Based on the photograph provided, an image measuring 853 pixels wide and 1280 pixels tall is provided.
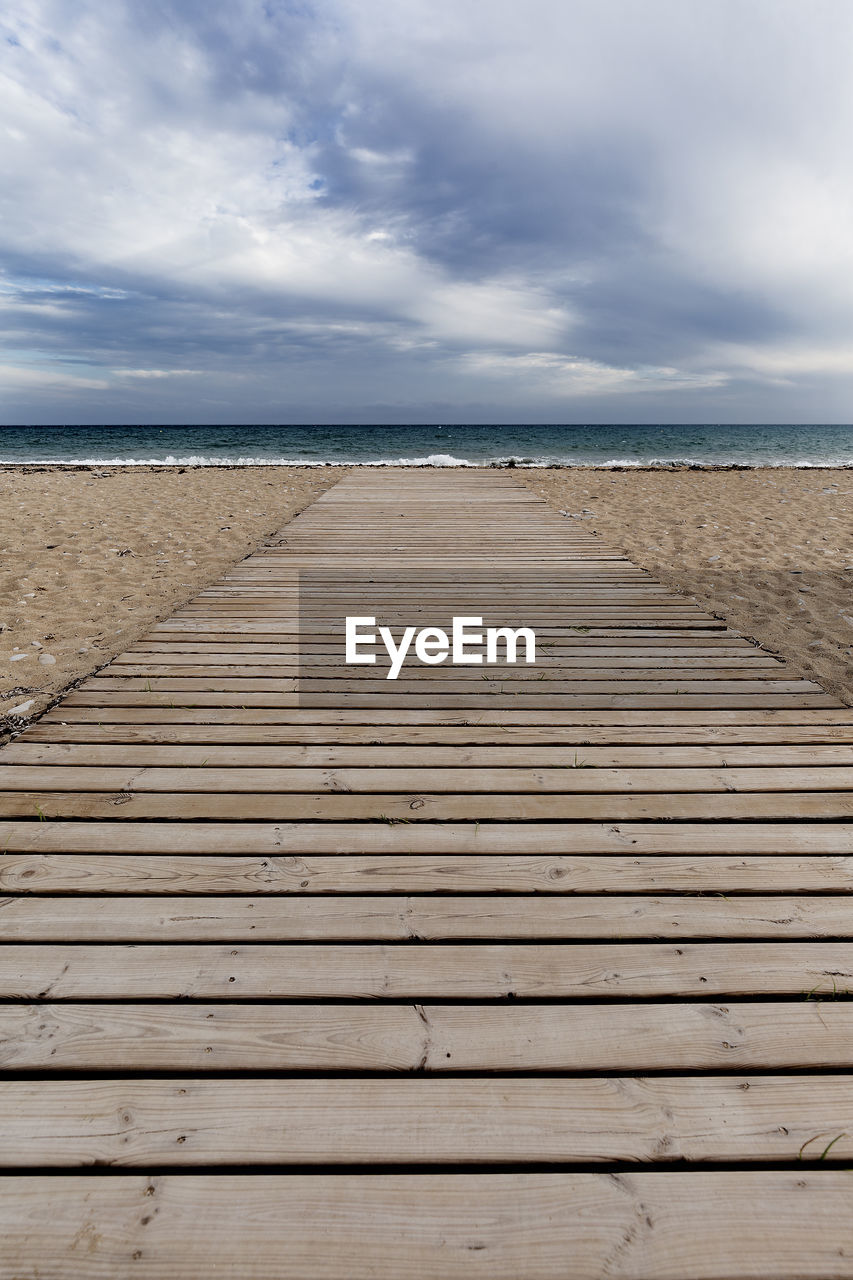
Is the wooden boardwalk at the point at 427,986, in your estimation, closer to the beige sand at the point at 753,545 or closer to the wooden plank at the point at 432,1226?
the wooden plank at the point at 432,1226

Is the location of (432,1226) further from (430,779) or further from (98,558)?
(98,558)

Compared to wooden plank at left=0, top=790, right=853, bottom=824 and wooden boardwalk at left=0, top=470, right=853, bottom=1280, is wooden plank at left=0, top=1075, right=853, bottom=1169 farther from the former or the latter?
wooden plank at left=0, top=790, right=853, bottom=824

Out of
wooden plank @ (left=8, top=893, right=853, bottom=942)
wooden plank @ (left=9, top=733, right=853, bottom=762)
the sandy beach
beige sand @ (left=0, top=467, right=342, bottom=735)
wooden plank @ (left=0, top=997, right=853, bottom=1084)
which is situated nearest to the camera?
wooden plank @ (left=0, top=997, right=853, bottom=1084)

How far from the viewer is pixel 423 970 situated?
5.02ft

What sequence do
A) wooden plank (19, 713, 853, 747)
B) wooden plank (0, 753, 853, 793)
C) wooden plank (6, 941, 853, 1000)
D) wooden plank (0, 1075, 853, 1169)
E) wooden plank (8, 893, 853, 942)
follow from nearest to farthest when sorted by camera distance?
wooden plank (0, 1075, 853, 1169) < wooden plank (6, 941, 853, 1000) < wooden plank (8, 893, 853, 942) < wooden plank (0, 753, 853, 793) < wooden plank (19, 713, 853, 747)

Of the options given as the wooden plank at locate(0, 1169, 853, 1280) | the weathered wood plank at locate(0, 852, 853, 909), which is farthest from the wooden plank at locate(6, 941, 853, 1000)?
the wooden plank at locate(0, 1169, 853, 1280)

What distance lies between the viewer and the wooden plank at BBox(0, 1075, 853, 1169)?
1.16 metres

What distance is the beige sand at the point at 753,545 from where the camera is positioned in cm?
466

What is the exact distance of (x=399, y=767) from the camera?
241cm

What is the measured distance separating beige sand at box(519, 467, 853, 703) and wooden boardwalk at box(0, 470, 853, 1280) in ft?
5.92

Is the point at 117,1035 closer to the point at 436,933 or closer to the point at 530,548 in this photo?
the point at 436,933

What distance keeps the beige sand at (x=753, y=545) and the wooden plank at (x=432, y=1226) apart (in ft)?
9.97

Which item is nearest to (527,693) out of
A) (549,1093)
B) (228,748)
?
(228,748)

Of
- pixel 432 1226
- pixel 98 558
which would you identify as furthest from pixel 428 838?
pixel 98 558
